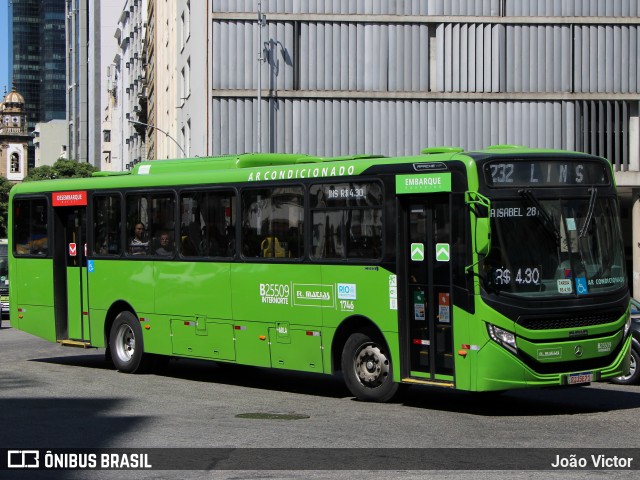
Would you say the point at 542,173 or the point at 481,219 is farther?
the point at 542,173

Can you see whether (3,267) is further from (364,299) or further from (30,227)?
(364,299)

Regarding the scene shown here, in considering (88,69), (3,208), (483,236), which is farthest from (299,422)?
(88,69)

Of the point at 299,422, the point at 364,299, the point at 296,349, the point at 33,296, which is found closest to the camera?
the point at 299,422

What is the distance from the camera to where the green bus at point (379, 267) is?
1318 centimetres

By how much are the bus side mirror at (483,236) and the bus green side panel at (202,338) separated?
507 cm

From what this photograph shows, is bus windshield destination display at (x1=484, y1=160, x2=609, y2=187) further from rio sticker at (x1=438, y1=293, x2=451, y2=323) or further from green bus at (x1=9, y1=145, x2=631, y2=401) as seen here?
rio sticker at (x1=438, y1=293, x2=451, y2=323)

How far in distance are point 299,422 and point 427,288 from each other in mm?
2332

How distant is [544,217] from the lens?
13367 millimetres

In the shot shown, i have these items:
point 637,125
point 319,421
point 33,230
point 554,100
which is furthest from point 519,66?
point 319,421

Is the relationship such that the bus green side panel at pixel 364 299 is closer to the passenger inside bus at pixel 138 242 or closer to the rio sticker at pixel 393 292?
the rio sticker at pixel 393 292

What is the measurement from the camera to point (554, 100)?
43938 mm

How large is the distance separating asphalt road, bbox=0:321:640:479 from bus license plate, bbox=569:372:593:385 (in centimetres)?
40

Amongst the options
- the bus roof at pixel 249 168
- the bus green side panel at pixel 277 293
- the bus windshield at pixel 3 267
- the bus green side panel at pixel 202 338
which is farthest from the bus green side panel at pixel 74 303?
the bus windshield at pixel 3 267

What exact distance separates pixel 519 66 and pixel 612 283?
3135cm
